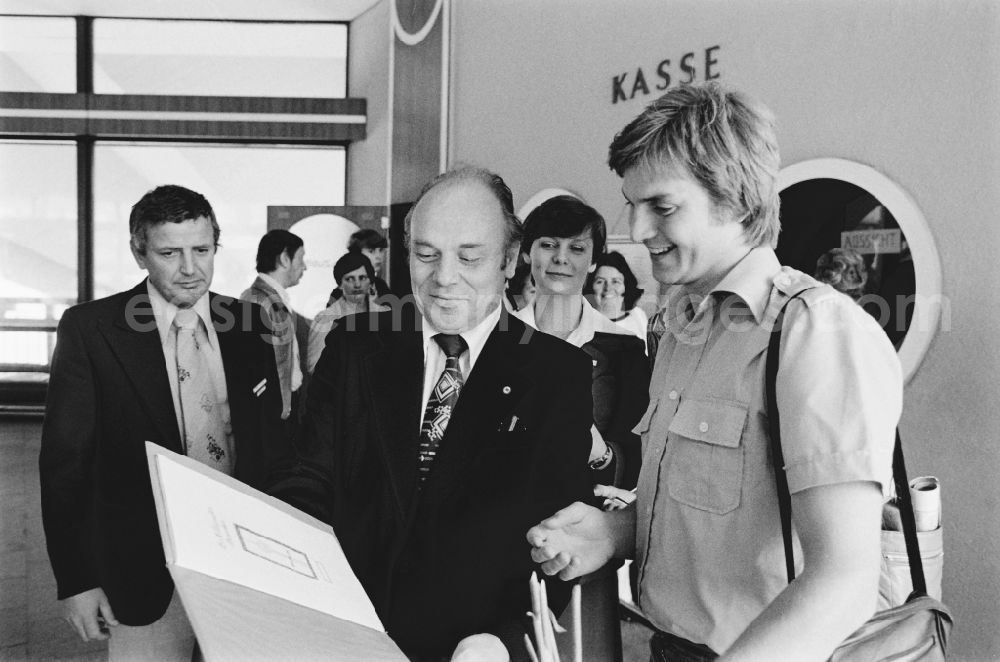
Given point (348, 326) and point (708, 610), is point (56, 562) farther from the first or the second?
point (708, 610)

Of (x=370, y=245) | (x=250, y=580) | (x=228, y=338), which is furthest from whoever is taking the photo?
(x=370, y=245)

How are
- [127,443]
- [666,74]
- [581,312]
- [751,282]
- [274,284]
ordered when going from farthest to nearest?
[274,284]
[666,74]
[581,312]
[127,443]
[751,282]

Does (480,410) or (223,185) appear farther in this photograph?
(223,185)

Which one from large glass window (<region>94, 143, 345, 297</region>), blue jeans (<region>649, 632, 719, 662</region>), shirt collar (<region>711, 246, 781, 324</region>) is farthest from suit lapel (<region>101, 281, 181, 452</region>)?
large glass window (<region>94, 143, 345, 297</region>)

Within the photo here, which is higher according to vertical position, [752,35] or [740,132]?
[752,35]

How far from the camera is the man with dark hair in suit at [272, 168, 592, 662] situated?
1.45 m

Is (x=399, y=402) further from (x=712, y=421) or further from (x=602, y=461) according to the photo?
(x=602, y=461)

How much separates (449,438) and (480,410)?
0.07 metres

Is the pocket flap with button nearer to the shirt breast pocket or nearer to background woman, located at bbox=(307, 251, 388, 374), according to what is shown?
the shirt breast pocket

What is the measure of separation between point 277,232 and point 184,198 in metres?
3.19

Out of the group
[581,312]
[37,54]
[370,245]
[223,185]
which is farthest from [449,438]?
[37,54]

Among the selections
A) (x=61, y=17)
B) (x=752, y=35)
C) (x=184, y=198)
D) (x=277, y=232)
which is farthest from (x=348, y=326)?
(x=61, y=17)

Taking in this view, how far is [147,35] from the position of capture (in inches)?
378

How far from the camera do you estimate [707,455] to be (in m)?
1.11
